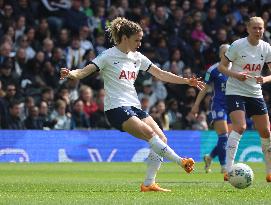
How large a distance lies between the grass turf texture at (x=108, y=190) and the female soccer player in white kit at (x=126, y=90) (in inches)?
22.2

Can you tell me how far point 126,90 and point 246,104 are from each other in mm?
2920

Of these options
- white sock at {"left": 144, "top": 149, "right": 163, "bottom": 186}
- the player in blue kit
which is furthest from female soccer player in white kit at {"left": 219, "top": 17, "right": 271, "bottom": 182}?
the player in blue kit

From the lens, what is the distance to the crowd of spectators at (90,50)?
2327cm

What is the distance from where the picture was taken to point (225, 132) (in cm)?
1722

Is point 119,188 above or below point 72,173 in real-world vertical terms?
above

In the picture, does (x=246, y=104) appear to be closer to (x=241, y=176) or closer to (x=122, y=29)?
(x=241, y=176)

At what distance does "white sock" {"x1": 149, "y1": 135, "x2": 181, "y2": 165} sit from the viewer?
11.2 m

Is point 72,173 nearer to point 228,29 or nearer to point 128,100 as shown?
point 128,100

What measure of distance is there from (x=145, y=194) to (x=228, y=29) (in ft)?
59.9

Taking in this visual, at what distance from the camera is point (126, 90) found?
11703mm

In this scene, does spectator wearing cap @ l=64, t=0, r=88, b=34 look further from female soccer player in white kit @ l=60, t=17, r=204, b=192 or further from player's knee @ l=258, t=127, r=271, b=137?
female soccer player in white kit @ l=60, t=17, r=204, b=192

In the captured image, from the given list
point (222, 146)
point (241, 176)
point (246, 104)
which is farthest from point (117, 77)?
point (222, 146)

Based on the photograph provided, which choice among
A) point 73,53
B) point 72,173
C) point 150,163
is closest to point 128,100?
point 150,163

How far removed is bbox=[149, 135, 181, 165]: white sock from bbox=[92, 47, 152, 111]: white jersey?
66 cm
